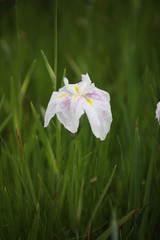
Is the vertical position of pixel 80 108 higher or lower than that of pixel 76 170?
higher

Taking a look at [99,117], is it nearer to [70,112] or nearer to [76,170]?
[70,112]

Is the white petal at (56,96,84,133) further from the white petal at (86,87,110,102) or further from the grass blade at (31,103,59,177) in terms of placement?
the grass blade at (31,103,59,177)

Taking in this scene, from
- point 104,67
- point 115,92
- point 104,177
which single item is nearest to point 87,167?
point 104,177

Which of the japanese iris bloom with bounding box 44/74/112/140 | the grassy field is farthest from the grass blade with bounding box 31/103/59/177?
the japanese iris bloom with bounding box 44/74/112/140

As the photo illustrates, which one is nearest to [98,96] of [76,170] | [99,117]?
[99,117]

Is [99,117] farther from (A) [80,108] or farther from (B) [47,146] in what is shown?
(B) [47,146]

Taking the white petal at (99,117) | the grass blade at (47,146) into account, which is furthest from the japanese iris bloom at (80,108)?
the grass blade at (47,146)

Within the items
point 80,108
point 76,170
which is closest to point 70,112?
point 80,108

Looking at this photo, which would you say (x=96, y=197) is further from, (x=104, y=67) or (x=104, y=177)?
(x=104, y=67)

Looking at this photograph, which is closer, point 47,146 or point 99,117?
point 99,117
